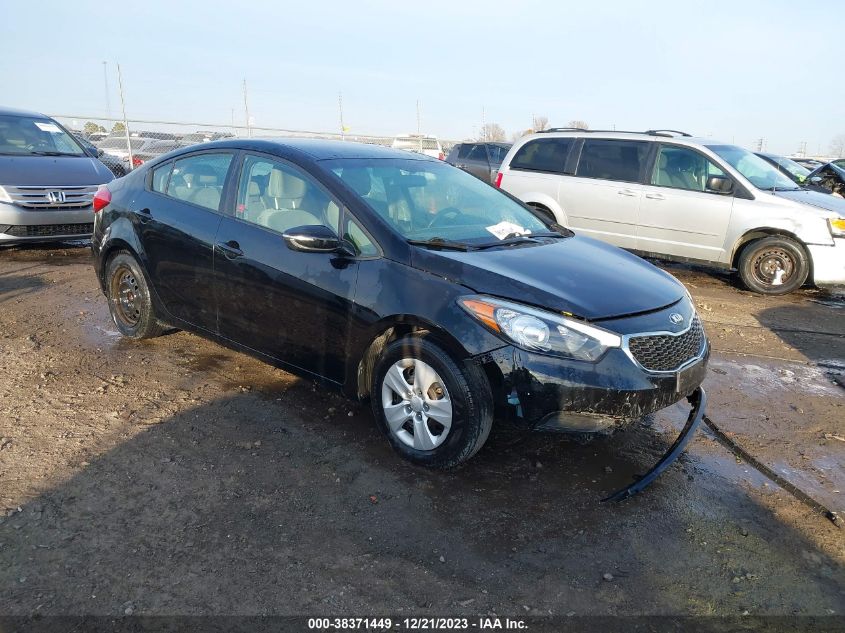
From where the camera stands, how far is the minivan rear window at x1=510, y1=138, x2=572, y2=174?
9.27 meters

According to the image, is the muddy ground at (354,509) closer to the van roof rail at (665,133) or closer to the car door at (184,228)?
the car door at (184,228)

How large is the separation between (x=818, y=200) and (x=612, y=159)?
2.49 metres

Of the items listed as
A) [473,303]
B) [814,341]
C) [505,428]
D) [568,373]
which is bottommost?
[814,341]

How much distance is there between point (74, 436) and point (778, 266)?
25.1 feet

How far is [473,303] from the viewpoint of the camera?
333 centimetres

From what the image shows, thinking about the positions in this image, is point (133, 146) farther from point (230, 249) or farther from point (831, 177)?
point (831, 177)

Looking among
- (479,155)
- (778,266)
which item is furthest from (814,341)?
(479,155)

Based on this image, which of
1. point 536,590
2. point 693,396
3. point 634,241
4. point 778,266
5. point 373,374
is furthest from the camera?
point 634,241

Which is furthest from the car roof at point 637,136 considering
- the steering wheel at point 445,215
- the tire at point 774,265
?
the steering wheel at point 445,215

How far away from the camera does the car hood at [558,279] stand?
3.33 meters

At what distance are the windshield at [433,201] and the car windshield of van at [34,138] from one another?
6.98 metres

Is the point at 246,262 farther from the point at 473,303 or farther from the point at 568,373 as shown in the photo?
the point at 568,373

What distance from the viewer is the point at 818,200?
816 centimetres

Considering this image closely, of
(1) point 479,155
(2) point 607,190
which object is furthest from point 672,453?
(1) point 479,155
